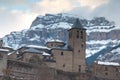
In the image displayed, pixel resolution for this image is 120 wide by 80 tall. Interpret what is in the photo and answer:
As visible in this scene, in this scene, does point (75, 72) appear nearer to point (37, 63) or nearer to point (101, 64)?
point (37, 63)

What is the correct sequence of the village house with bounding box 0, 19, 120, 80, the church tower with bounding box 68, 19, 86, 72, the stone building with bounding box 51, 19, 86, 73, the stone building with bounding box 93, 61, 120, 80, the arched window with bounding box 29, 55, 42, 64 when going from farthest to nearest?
the stone building with bounding box 93, 61, 120, 80
the church tower with bounding box 68, 19, 86, 72
the stone building with bounding box 51, 19, 86, 73
the arched window with bounding box 29, 55, 42, 64
the village house with bounding box 0, 19, 120, 80

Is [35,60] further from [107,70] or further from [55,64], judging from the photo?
[107,70]

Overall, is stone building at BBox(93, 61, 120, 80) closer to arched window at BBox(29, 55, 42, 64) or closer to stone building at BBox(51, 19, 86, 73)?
stone building at BBox(51, 19, 86, 73)

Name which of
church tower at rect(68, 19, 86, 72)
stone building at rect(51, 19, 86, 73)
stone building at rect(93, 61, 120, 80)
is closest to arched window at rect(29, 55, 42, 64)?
stone building at rect(51, 19, 86, 73)

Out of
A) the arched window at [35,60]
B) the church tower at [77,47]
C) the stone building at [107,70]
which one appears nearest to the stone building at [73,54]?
the church tower at [77,47]

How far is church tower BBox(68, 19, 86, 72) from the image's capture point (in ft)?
351

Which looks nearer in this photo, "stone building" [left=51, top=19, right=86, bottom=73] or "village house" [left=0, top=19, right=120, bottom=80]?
"village house" [left=0, top=19, right=120, bottom=80]

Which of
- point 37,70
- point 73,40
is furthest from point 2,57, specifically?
point 73,40

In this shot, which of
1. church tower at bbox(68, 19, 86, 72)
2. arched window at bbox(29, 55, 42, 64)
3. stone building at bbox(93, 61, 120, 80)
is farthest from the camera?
stone building at bbox(93, 61, 120, 80)

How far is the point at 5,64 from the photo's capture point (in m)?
87.9

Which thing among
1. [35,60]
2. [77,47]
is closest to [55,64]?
[35,60]

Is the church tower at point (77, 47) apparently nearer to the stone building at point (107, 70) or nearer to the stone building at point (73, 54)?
the stone building at point (73, 54)

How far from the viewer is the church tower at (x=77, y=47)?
351 ft

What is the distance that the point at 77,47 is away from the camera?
10888 centimetres
